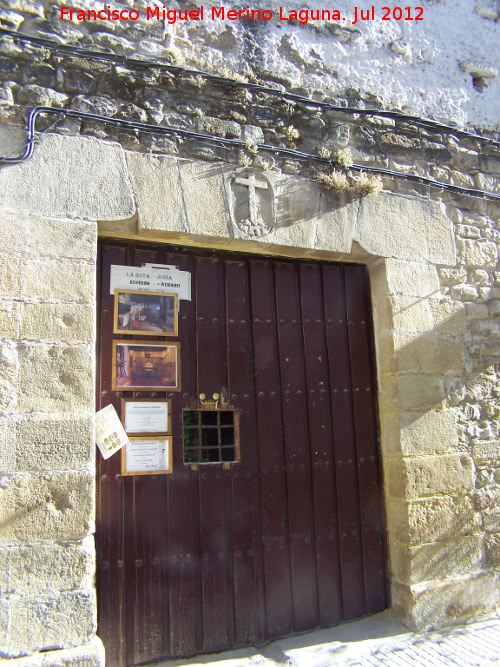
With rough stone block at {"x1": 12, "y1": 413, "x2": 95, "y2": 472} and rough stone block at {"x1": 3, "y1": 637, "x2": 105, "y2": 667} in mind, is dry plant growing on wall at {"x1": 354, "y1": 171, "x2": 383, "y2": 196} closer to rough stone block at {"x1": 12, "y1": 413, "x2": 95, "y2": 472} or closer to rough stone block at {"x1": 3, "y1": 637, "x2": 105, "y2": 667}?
rough stone block at {"x1": 12, "y1": 413, "x2": 95, "y2": 472}

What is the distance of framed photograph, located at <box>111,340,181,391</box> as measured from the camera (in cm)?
277

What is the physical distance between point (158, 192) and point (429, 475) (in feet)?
7.48

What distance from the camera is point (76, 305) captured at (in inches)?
99.3

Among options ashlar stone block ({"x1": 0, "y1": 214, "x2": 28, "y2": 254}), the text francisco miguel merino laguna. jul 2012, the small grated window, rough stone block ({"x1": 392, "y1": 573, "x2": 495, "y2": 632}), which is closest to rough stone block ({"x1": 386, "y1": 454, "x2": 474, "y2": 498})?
rough stone block ({"x1": 392, "y1": 573, "x2": 495, "y2": 632})

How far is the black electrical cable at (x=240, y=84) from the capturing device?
2.69 m

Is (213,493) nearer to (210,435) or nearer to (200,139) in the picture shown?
(210,435)

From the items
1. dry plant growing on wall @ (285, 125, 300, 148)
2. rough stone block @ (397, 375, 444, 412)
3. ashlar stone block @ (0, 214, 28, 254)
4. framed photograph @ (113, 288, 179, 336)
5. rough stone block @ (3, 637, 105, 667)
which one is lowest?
rough stone block @ (3, 637, 105, 667)

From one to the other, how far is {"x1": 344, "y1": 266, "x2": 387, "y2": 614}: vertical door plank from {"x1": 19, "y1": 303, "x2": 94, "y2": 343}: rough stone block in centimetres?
168

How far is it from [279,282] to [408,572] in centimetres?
186

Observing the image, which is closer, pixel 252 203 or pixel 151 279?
pixel 151 279

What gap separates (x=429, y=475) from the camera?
3.17 m

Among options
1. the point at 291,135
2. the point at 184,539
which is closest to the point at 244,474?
the point at 184,539

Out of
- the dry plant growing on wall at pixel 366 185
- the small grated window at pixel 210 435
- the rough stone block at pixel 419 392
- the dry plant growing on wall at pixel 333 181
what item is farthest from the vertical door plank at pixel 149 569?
the dry plant growing on wall at pixel 366 185

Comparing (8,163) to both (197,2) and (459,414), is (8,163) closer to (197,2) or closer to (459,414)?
(197,2)
